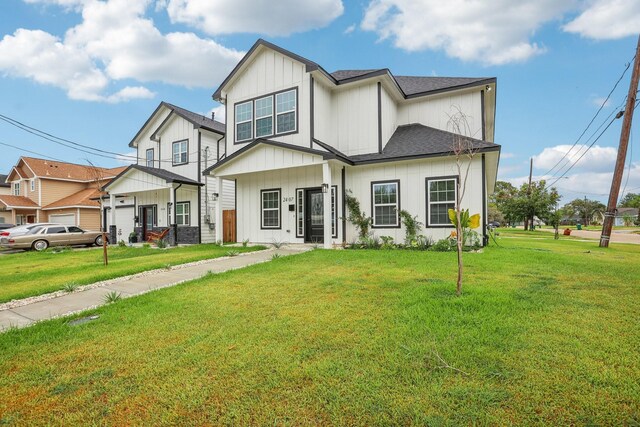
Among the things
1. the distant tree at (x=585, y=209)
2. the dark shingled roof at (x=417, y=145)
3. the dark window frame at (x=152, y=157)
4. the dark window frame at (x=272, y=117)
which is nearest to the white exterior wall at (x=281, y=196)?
the dark window frame at (x=272, y=117)

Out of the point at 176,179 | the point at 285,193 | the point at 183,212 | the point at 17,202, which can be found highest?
the point at 176,179

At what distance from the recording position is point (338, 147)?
13.2 meters

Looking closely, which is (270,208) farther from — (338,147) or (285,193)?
(338,147)

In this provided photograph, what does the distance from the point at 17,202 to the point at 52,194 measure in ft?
8.22

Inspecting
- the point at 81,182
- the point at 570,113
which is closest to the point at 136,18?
the point at 81,182

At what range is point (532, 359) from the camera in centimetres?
263

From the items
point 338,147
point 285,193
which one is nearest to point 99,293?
point 285,193

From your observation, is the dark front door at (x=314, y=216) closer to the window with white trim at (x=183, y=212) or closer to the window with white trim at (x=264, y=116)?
the window with white trim at (x=264, y=116)

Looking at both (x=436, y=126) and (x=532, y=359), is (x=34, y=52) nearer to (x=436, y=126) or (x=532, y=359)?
(x=436, y=126)

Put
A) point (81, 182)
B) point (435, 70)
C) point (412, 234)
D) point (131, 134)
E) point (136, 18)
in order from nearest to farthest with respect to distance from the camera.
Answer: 1. point (412, 234)
2. point (136, 18)
3. point (435, 70)
4. point (131, 134)
5. point (81, 182)

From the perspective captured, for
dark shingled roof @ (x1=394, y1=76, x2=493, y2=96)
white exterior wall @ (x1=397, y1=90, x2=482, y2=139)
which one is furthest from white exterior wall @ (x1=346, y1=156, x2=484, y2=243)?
dark shingled roof @ (x1=394, y1=76, x2=493, y2=96)

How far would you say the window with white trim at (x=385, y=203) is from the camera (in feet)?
38.3

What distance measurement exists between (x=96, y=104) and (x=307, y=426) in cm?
3211

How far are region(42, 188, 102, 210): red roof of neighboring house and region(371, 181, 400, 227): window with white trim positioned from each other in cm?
2298
